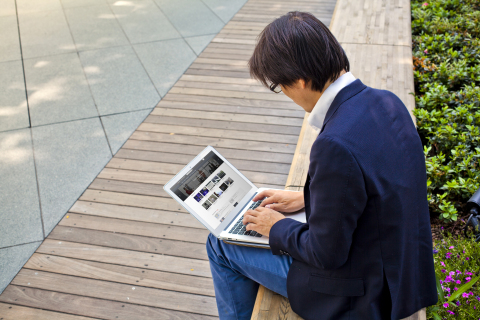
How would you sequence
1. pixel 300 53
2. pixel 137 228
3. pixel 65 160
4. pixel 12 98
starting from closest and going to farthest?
pixel 300 53 → pixel 137 228 → pixel 65 160 → pixel 12 98

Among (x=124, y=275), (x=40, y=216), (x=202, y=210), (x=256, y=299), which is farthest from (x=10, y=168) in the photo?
(x=256, y=299)

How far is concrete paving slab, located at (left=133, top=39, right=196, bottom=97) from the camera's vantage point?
396 centimetres

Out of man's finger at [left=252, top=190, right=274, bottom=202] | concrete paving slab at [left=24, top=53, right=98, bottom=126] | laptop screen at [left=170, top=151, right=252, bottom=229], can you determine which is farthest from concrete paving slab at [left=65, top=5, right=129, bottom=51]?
man's finger at [left=252, top=190, right=274, bottom=202]

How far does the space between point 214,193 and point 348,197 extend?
0.74m

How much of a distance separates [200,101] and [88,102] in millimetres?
1093

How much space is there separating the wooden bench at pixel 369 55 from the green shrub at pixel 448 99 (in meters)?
0.18

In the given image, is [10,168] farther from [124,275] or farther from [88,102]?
[124,275]

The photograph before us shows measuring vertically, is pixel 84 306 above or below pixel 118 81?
below

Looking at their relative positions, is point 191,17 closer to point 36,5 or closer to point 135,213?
point 36,5

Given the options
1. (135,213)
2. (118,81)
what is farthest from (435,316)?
(118,81)

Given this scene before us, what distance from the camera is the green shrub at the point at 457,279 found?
5.14 feet

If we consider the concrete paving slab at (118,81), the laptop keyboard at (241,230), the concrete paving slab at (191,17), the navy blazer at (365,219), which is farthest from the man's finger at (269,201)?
the concrete paving slab at (191,17)

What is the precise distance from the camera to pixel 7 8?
5.66 metres

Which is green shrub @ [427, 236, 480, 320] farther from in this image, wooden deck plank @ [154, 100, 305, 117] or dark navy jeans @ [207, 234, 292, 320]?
wooden deck plank @ [154, 100, 305, 117]
